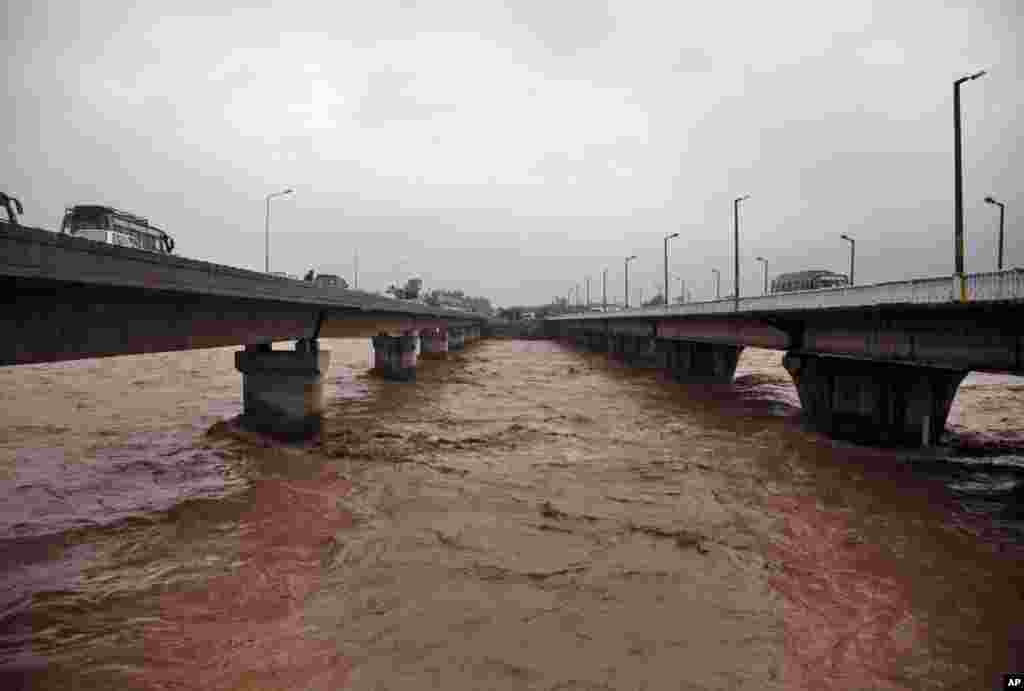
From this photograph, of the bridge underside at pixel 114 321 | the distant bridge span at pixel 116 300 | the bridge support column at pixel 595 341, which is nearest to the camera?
the distant bridge span at pixel 116 300

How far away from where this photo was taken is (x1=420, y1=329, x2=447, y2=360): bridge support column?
7031 cm

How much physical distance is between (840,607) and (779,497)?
561 cm

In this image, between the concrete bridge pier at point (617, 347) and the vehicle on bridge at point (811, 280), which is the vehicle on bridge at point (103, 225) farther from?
the concrete bridge pier at point (617, 347)

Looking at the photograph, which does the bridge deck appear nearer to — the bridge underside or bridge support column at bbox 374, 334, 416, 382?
the bridge underside

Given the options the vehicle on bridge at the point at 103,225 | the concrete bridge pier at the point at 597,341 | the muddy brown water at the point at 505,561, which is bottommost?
the muddy brown water at the point at 505,561

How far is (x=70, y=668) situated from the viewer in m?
6.18

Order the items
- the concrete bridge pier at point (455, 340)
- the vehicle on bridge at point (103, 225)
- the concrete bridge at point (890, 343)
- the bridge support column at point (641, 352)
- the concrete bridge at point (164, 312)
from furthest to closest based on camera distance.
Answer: the concrete bridge pier at point (455, 340), the bridge support column at point (641, 352), the vehicle on bridge at point (103, 225), the concrete bridge at point (890, 343), the concrete bridge at point (164, 312)

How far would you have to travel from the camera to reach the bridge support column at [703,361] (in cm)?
4041

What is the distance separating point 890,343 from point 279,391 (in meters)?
22.5

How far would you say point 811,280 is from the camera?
43062 millimetres

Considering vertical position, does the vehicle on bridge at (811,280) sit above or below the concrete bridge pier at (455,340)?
above

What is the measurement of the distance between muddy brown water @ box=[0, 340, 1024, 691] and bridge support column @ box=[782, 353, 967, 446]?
0.93 metres

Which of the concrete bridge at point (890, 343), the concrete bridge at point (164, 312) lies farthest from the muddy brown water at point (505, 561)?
the concrete bridge at point (164, 312)

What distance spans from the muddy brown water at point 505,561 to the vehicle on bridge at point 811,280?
2416cm
